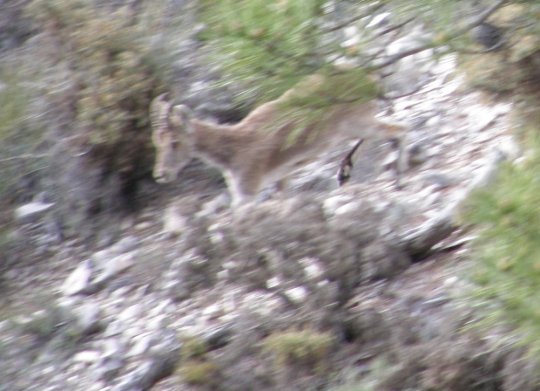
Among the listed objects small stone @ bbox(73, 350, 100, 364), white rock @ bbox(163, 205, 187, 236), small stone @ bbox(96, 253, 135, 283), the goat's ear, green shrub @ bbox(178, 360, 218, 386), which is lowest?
small stone @ bbox(73, 350, 100, 364)

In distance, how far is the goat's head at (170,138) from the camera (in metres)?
7.90

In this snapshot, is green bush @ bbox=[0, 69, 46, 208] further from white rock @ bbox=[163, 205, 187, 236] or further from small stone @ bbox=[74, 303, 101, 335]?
small stone @ bbox=[74, 303, 101, 335]

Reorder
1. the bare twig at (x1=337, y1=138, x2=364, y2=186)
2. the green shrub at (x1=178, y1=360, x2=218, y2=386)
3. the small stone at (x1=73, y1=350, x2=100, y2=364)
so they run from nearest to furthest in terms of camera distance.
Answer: the green shrub at (x1=178, y1=360, x2=218, y2=386), the small stone at (x1=73, y1=350, x2=100, y2=364), the bare twig at (x1=337, y1=138, x2=364, y2=186)

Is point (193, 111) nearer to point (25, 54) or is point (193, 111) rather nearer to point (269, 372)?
point (25, 54)

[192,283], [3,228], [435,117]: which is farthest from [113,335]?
[435,117]

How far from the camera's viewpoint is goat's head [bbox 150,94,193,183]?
311 inches

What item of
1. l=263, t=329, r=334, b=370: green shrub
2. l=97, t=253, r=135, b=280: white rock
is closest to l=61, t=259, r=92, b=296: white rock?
l=97, t=253, r=135, b=280: white rock

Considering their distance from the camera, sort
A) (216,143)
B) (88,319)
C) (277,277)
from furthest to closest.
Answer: (216,143)
(88,319)
(277,277)

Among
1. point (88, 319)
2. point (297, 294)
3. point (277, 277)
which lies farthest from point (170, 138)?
point (297, 294)

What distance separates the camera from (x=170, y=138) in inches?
315

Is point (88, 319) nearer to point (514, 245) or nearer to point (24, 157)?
point (24, 157)

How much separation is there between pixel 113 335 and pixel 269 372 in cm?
171

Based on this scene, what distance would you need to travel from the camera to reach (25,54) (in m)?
9.63

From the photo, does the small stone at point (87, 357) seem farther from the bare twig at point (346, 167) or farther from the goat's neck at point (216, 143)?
the bare twig at point (346, 167)
